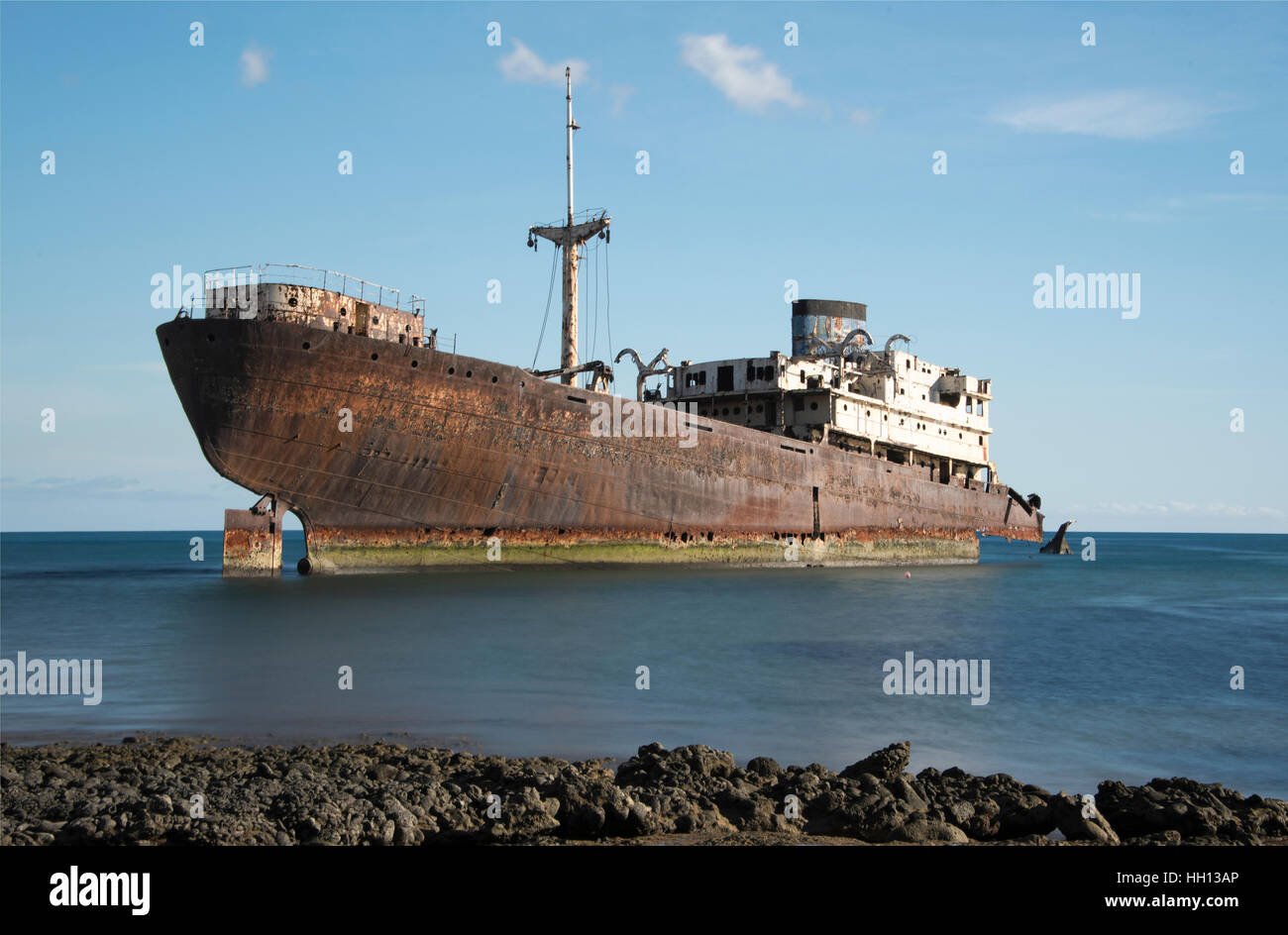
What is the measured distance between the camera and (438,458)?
22.9 m

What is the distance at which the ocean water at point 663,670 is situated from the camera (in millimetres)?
10195

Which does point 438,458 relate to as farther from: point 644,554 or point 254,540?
point 644,554

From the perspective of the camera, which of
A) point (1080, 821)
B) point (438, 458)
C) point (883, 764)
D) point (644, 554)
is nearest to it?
point (1080, 821)

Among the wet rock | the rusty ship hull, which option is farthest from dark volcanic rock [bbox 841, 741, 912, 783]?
the rusty ship hull

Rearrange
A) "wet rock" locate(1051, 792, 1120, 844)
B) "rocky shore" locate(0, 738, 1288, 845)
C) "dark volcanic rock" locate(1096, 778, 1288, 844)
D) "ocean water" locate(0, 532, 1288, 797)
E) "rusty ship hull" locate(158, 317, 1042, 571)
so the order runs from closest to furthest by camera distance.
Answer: "rocky shore" locate(0, 738, 1288, 845), "wet rock" locate(1051, 792, 1120, 844), "dark volcanic rock" locate(1096, 778, 1288, 844), "ocean water" locate(0, 532, 1288, 797), "rusty ship hull" locate(158, 317, 1042, 571)

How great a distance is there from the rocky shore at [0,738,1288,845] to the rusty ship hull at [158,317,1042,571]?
1407 centimetres

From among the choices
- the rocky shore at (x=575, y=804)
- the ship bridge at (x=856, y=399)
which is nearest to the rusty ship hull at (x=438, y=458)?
the ship bridge at (x=856, y=399)

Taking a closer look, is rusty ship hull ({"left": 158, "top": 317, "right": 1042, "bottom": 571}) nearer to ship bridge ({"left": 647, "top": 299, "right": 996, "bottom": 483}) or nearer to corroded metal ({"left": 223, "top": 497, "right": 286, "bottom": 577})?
corroded metal ({"left": 223, "top": 497, "right": 286, "bottom": 577})

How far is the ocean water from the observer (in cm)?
1020

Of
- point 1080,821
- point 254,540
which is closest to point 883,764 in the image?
point 1080,821

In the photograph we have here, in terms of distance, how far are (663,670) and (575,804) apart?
824cm

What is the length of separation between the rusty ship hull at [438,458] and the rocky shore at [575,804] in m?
14.1
